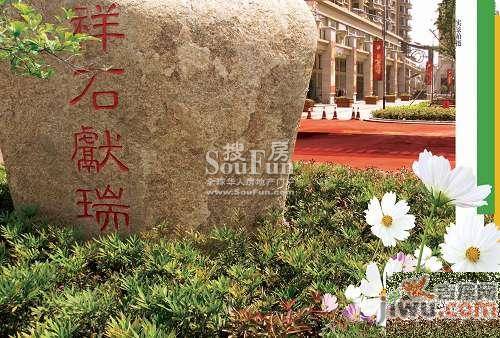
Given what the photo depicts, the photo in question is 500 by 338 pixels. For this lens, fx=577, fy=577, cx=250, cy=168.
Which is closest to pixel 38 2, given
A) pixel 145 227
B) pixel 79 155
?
pixel 79 155

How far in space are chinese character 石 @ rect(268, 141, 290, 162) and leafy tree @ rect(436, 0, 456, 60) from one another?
2587 centimetres

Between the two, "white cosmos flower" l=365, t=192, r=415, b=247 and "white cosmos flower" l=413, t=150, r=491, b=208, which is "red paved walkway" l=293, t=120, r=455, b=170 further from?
"white cosmos flower" l=413, t=150, r=491, b=208

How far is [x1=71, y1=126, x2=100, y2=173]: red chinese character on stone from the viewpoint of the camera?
170 inches

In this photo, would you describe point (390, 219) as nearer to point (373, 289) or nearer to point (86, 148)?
point (373, 289)

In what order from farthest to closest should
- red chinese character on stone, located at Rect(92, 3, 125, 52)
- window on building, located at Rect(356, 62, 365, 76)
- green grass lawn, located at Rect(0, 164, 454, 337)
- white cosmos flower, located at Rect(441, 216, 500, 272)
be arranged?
1. window on building, located at Rect(356, 62, 365, 76)
2. red chinese character on stone, located at Rect(92, 3, 125, 52)
3. green grass lawn, located at Rect(0, 164, 454, 337)
4. white cosmos flower, located at Rect(441, 216, 500, 272)

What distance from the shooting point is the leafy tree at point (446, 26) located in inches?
1154

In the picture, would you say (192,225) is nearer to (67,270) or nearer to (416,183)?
(67,270)

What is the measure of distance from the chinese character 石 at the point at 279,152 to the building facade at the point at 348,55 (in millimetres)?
29456

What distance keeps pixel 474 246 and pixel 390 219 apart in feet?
0.73

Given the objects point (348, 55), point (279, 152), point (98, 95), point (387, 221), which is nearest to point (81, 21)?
point (98, 95)

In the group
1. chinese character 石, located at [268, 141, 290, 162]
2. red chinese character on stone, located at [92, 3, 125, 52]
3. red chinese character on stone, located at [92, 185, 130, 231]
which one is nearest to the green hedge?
chinese character 石, located at [268, 141, 290, 162]

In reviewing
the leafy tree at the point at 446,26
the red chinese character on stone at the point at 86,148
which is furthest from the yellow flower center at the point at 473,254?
the leafy tree at the point at 446,26

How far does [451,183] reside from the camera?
121 centimetres

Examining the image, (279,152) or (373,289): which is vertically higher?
(279,152)
